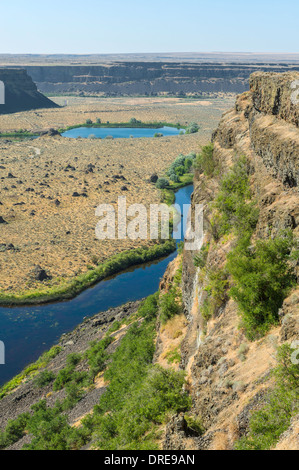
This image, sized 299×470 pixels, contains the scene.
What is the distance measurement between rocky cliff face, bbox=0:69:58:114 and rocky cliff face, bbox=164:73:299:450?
168508mm

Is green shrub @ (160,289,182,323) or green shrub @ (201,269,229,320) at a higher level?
green shrub @ (201,269,229,320)

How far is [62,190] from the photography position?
80.1m

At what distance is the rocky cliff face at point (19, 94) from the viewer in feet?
584

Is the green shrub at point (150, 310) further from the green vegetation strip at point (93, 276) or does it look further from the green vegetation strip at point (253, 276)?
the green vegetation strip at point (93, 276)

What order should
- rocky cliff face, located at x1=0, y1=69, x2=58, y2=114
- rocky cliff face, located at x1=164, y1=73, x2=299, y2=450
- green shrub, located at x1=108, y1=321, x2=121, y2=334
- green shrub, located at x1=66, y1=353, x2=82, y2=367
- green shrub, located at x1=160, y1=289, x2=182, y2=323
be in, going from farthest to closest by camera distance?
1. rocky cliff face, located at x1=0, y1=69, x2=58, y2=114
2. green shrub, located at x1=108, y1=321, x2=121, y2=334
3. green shrub, located at x1=66, y1=353, x2=82, y2=367
4. green shrub, located at x1=160, y1=289, x2=182, y2=323
5. rocky cliff face, located at x1=164, y1=73, x2=299, y2=450

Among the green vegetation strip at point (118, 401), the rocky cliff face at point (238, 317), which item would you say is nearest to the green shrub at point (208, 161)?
the rocky cliff face at point (238, 317)

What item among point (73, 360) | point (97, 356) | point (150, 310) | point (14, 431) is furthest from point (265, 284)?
point (73, 360)

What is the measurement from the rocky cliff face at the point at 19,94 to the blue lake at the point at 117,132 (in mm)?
41127

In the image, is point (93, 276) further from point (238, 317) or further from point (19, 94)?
point (19, 94)

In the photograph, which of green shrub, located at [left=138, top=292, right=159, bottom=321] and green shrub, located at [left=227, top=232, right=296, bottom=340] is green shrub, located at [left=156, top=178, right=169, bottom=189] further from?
green shrub, located at [left=227, top=232, right=296, bottom=340]

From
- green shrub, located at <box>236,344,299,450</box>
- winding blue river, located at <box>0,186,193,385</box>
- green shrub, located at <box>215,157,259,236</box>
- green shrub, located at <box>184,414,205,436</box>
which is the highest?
green shrub, located at <box>215,157,259,236</box>

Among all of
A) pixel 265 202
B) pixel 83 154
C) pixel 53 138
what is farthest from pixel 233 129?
pixel 53 138

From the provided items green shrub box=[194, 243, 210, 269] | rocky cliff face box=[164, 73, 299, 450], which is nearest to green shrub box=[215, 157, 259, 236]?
rocky cliff face box=[164, 73, 299, 450]

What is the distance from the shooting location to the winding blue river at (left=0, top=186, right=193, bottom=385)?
38688 mm
